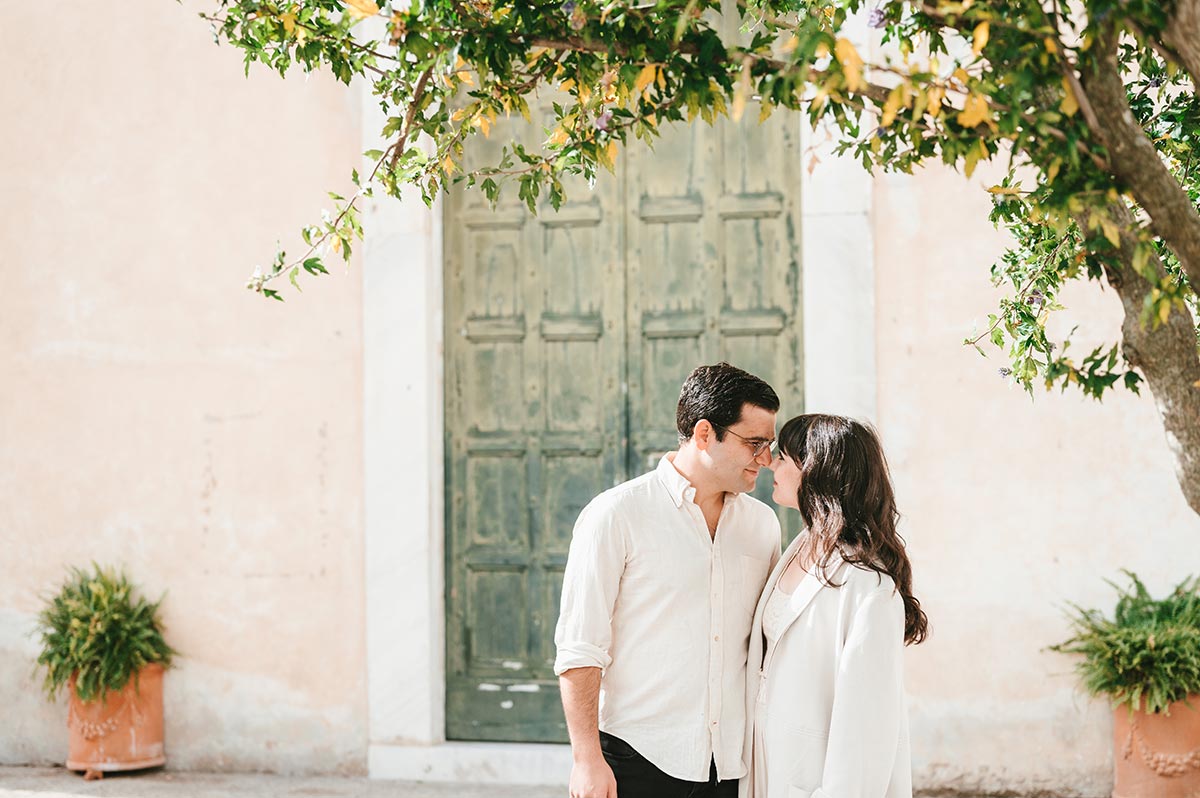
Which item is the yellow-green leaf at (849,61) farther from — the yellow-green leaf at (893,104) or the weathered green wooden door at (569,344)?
the weathered green wooden door at (569,344)

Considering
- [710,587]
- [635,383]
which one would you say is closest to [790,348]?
[635,383]

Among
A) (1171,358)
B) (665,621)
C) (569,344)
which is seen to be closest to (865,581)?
(665,621)

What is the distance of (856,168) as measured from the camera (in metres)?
5.82

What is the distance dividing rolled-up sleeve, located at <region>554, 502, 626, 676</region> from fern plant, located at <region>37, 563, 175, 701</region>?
3.68 meters

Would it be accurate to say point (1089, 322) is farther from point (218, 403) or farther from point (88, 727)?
point (88, 727)

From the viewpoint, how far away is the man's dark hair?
3.19 metres

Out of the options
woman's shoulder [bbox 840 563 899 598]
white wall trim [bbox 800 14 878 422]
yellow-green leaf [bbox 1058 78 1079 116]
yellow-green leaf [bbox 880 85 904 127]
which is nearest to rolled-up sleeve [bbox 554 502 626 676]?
woman's shoulder [bbox 840 563 899 598]

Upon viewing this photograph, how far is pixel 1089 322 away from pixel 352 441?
3.42 m

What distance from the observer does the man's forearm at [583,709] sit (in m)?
3.06

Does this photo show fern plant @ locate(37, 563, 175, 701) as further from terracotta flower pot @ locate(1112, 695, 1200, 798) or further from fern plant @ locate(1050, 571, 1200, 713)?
terracotta flower pot @ locate(1112, 695, 1200, 798)

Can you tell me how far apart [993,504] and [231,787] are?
3.74m

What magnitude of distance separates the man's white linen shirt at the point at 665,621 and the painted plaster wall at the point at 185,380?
10.7 ft

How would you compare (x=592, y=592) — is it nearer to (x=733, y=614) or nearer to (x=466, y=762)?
(x=733, y=614)

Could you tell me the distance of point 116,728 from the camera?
6195 mm
